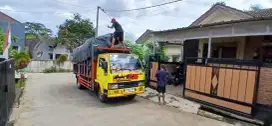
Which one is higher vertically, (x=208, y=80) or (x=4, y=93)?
(x=208, y=80)

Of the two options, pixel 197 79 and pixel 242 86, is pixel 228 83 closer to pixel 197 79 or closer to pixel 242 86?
pixel 242 86

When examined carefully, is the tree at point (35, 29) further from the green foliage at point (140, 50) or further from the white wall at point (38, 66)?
the green foliage at point (140, 50)

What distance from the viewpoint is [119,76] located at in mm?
8852

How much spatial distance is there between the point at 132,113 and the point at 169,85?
232 inches

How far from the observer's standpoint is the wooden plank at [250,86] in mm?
7055

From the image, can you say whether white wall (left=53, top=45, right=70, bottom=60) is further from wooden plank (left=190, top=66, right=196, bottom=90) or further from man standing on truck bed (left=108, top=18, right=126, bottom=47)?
wooden plank (left=190, top=66, right=196, bottom=90)

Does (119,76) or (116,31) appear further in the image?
(116,31)

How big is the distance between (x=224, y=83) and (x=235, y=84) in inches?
17.7

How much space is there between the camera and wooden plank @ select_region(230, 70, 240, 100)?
7562 millimetres

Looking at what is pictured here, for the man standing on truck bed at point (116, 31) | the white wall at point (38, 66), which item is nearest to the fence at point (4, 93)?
the man standing on truck bed at point (116, 31)

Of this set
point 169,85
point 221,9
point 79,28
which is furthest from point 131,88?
point 79,28

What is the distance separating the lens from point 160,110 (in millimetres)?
8219

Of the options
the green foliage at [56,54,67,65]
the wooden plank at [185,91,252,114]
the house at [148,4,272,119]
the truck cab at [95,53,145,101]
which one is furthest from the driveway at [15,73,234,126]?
the green foliage at [56,54,67,65]

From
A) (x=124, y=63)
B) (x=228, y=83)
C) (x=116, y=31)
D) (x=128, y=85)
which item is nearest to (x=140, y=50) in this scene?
(x=116, y=31)
